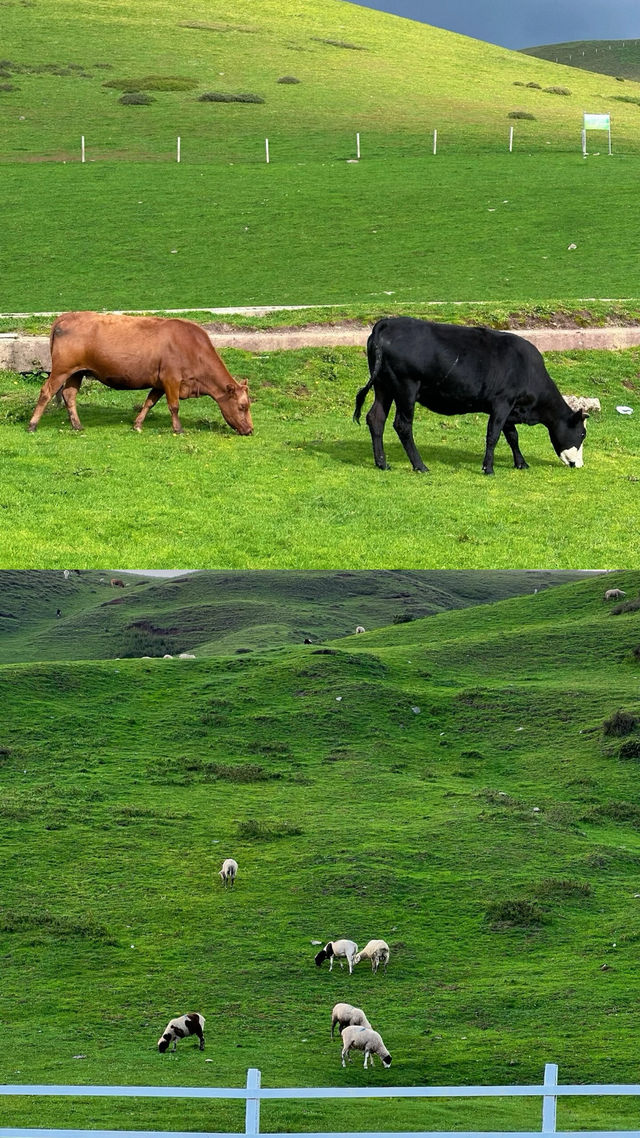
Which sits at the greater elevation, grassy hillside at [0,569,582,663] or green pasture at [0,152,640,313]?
green pasture at [0,152,640,313]

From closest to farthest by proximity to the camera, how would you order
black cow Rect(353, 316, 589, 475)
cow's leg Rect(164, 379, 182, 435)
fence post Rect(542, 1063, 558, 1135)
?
fence post Rect(542, 1063, 558, 1135) → black cow Rect(353, 316, 589, 475) → cow's leg Rect(164, 379, 182, 435)

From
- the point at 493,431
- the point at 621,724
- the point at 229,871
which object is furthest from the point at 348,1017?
the point at 621,724

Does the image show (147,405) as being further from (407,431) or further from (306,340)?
(306,340)

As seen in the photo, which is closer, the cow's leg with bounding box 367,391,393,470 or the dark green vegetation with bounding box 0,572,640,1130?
the dark green vegetation with bounding box 0,572,640,1130

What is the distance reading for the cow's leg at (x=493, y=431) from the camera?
931 inches

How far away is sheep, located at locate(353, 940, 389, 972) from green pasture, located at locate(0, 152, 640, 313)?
2291 cm

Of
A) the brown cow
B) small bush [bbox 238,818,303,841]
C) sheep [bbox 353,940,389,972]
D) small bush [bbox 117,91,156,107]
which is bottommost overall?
sheep [bbox 353,940,389,972]

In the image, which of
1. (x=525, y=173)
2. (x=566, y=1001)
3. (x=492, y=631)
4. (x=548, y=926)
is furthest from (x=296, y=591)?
(x=525, y=173)

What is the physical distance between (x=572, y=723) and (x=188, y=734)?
279 inches

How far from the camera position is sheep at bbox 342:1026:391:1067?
13.2 meters

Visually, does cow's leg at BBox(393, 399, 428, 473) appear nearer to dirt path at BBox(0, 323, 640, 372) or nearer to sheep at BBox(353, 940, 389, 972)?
dirt path at BBox(0, 323, 640, 372)

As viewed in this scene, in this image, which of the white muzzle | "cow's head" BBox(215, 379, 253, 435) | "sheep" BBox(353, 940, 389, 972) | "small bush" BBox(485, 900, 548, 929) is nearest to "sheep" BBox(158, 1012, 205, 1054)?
"sheep" BBox(353, 940, 389, 972)

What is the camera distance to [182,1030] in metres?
13.7

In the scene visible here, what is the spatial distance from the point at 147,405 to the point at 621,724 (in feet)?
32.4
